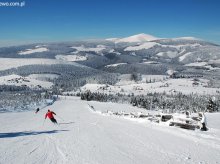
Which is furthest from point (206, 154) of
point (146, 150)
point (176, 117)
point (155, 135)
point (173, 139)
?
point (176, 117)

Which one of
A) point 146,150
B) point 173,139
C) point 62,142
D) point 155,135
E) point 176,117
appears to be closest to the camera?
point 146,150

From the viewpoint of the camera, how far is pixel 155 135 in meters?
20.6

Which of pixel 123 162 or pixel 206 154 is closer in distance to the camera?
pixel 123 162

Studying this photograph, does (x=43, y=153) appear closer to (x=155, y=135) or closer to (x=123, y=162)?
(x=123, y=162)

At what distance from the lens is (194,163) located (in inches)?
510

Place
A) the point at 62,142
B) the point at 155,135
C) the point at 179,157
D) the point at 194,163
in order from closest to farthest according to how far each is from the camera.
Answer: the point at 194,163, the point at 179,157, the point at 62,142, the point at 155,135

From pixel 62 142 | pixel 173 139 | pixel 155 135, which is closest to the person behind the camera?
pixel 62 142

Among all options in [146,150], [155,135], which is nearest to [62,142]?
[146,150]

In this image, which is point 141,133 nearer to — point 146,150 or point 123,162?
point 146,150

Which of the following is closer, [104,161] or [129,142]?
[104,161]

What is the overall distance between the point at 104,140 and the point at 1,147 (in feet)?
19.6

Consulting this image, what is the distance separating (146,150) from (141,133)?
602 cm

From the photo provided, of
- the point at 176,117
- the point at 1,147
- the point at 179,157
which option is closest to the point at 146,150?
the point at 179,157

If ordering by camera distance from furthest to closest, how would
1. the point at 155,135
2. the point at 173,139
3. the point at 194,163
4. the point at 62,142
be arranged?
the point at 155,135
the point at 173,139
the point at 62,142
the point at 194,163
